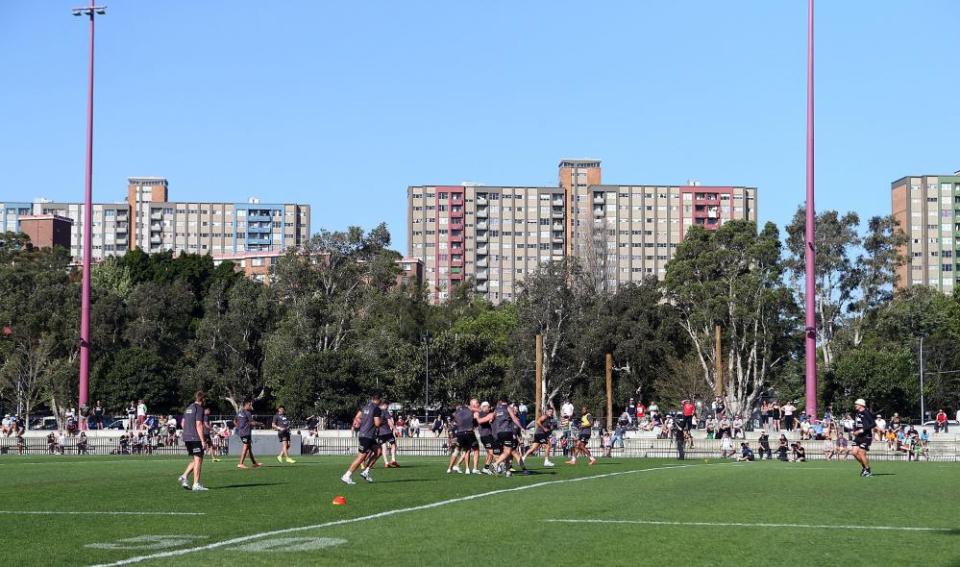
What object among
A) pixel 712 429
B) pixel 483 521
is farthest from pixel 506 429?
pixel 712 429

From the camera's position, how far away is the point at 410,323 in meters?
111

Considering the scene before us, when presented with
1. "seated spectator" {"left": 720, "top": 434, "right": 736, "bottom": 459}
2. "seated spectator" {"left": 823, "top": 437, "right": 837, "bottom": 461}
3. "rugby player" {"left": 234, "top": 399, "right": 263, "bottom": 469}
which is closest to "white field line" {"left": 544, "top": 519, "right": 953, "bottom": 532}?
"rugby player" {"left": 234, "top": 399, "right": 263, "bottom": 469}

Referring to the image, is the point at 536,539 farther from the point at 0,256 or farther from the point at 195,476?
the point at 0,256

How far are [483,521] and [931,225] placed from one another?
18953 centimetres

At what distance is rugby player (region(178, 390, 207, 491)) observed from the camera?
21.8 m

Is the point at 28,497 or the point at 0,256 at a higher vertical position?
the point at 0,256

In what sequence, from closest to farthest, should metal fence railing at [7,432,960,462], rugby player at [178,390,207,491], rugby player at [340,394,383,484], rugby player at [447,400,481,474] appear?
1. rugby player at [178,390,207,491]
2. rugby player at [340,394,383,484]
3. rugby player at [447,400,481,474]
4. metal fence railing at [7,432,960,462]

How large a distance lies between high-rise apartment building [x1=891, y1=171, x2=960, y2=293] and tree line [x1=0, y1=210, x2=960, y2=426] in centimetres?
10193

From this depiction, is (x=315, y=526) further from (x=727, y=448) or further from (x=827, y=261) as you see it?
(x=827, y=261)

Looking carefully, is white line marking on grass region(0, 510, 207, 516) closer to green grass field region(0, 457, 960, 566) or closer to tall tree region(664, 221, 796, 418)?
green grass field region(0, 457, 960, 566)

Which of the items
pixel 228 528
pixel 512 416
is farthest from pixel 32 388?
pixel 228 528

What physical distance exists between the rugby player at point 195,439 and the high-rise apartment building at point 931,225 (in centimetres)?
18090

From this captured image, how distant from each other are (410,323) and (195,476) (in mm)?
89274

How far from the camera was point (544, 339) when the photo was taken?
89875 mm
